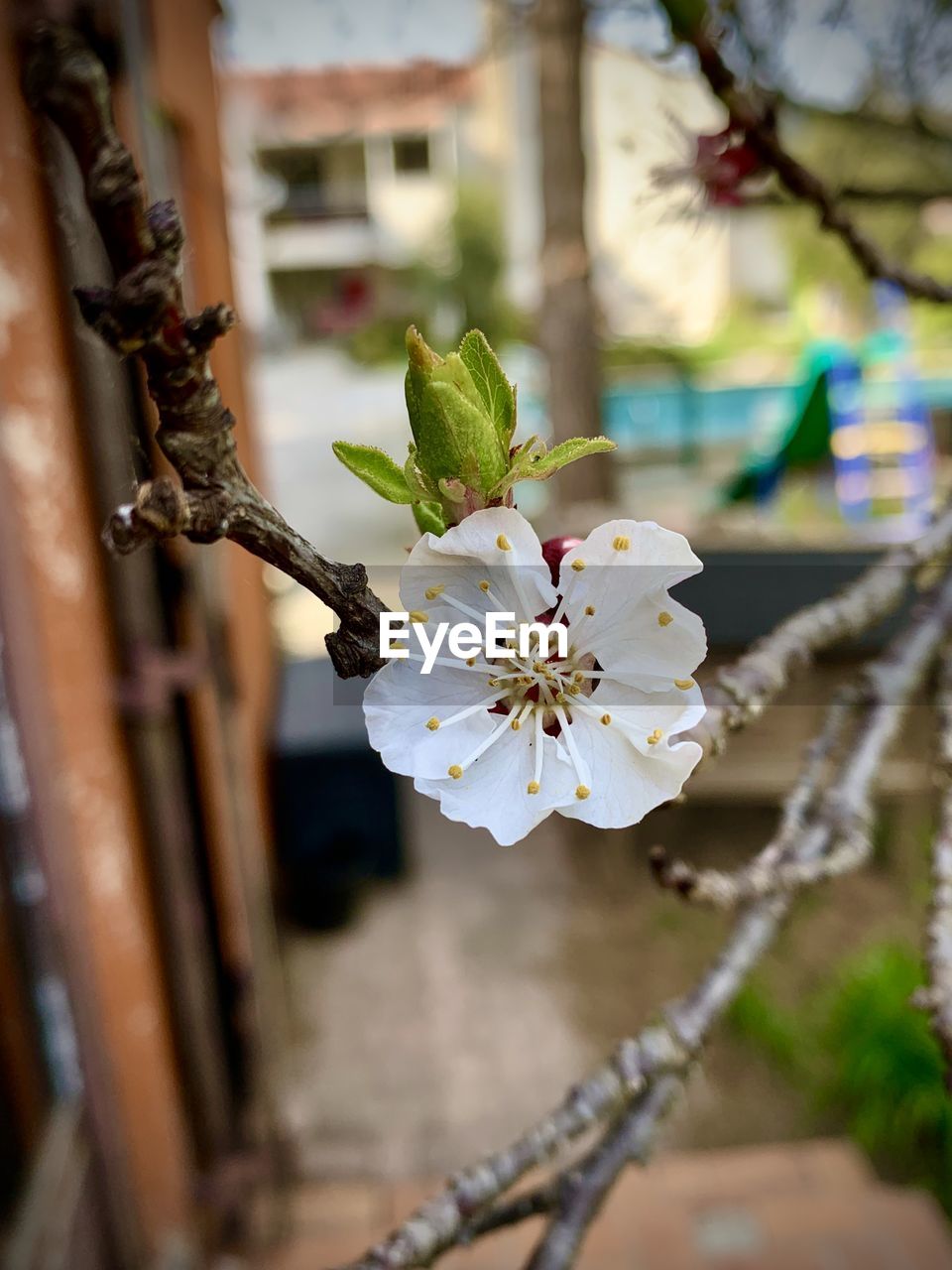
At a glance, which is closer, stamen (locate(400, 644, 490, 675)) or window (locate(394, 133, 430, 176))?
stamen (locate(400, 644, 490, 675))

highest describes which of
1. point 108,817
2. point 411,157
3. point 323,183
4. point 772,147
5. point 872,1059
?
point 411,157

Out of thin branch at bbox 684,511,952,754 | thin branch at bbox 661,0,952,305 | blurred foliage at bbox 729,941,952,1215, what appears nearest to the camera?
thin branch at bbox 684,511,952,754

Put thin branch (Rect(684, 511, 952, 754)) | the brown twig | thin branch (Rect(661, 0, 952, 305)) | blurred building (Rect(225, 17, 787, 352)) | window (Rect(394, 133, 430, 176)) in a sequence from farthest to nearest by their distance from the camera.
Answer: window (Rect(394, 133, 430, 176))
blurred building (Rect(225, 17, 787, 352))
thin branch (Rect(661, 0, 952, 305))
thin branch (Rect(684, 511, 952, 754))
the brown twig

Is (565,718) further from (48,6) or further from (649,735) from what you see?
(48,6)

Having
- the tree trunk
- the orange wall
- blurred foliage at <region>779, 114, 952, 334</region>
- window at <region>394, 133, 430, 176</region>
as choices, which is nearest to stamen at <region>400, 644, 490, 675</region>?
blurred foliage at <region>779, 114, 952, 334</region>

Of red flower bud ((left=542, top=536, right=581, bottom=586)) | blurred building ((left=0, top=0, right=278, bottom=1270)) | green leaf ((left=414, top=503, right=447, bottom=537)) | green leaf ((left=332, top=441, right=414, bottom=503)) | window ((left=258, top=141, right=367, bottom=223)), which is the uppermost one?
window ((left=258, top=141, right=367, bottom=223))

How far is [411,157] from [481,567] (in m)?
1.42

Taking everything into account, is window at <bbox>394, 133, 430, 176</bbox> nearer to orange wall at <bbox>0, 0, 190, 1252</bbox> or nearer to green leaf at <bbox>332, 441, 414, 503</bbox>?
orange wall at <bbox>0, 0, 190, 1252</bbox>

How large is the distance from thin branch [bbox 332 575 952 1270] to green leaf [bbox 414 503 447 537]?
26cm

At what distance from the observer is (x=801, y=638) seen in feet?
1.55

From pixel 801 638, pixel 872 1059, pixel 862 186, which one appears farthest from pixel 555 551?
pixel 872 1059

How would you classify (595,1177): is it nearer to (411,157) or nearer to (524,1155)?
(524,1155)

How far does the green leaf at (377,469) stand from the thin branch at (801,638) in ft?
0.35

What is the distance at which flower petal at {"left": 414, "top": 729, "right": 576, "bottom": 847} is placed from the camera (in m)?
0.24
